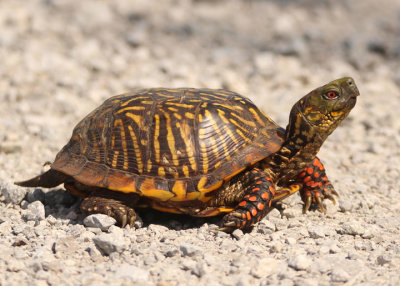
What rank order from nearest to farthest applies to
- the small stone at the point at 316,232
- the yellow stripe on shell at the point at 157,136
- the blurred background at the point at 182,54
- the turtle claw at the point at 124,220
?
the small stone at the point at 316,232 < the turtle claw at the point at 124,220 < the yellow stripe on shell at the point at 157,136 < the blurred background at the point at 182,54

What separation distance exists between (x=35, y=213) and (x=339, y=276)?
2.23 m

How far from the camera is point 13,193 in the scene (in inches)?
150

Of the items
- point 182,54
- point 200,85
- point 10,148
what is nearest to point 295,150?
point 10,148

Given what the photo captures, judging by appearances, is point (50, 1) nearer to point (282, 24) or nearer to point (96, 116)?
point (282, 24)

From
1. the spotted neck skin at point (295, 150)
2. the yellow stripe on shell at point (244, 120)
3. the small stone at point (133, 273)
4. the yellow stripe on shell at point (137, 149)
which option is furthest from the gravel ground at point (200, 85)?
the yellow stripe on shell at point (244, 120)

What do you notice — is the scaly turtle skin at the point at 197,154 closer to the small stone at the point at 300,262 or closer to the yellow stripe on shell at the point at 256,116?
the yellow stripe on shell at the point at 256,116

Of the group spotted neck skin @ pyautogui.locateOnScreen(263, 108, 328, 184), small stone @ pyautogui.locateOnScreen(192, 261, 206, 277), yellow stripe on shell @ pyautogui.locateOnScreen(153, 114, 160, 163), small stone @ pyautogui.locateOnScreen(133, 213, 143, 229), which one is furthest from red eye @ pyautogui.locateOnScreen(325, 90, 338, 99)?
small stone @ pyautogui.locateOnScreen(133, 213, 143, 229)

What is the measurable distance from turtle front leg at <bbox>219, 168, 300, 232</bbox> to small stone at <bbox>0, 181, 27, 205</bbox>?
1.69m

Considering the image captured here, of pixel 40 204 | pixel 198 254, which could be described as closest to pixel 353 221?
pixel 198 254

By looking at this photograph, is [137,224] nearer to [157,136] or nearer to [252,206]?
[157,136]

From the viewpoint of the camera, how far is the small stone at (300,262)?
2.76 m

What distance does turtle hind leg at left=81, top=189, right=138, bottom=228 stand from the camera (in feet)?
11.2

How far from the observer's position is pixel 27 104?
19.1ft

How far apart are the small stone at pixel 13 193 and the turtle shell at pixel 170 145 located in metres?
0.35
